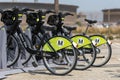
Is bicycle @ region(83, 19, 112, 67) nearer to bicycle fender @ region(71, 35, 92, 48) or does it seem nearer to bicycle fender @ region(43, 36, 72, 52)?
bicycle fender @ region(71, 35, 92, 48)

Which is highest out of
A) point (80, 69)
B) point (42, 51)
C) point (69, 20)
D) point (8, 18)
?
point (8, 18)

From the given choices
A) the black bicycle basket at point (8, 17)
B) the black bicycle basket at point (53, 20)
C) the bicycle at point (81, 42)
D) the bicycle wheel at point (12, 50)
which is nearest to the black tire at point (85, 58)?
the bicycle at point (81, 42)

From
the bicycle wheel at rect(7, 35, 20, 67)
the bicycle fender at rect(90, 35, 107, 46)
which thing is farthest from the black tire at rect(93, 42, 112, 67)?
the bicycle wheel at rect(7, 35, 20, 67)

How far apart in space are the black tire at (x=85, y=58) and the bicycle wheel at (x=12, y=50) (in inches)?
56.6

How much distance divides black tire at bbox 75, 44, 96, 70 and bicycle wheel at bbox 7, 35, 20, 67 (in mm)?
1437

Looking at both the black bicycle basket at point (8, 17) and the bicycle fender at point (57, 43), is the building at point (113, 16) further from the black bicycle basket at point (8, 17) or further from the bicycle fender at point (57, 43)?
the bicycle fender at point (57, 43)

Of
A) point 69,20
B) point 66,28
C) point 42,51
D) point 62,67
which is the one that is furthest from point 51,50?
point 69,20

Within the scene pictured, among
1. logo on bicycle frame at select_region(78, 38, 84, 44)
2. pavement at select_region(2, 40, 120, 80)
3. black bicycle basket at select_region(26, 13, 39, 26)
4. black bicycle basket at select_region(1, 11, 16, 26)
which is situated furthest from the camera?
logo on bicycle frame at select_region(78, 38, 84, 44)

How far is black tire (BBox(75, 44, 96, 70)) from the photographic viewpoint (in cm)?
953

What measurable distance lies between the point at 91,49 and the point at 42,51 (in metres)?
1.49

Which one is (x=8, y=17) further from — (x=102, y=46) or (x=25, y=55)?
(x=102, y=46)

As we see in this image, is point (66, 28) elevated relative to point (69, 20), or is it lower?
elevated

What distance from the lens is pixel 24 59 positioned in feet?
30.7

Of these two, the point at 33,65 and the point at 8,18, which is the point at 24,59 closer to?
the point at 33,65
